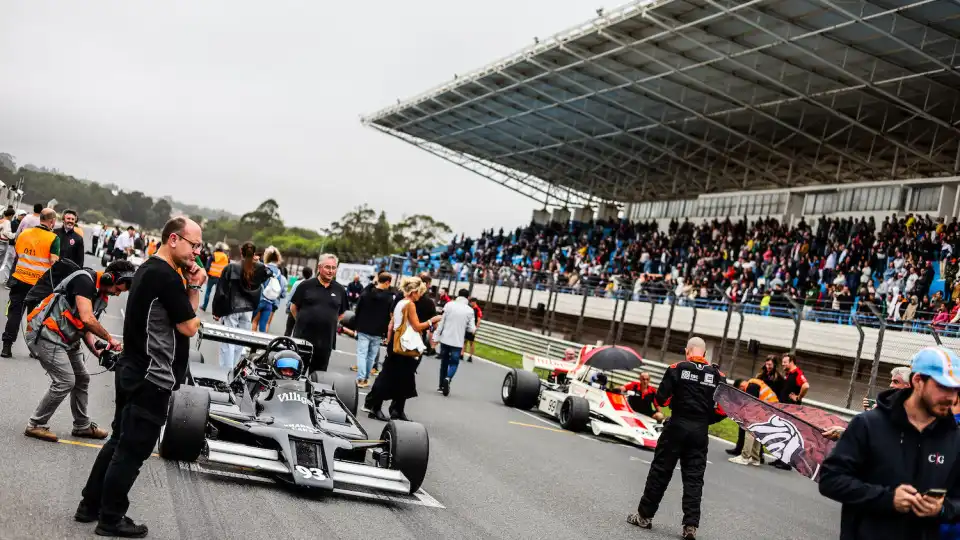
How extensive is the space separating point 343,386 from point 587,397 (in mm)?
5343

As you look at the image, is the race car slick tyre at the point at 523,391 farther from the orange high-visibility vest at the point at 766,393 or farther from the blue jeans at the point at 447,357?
the orange high-visibility vest at the point at 766,393

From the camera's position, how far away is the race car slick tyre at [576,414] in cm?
1372

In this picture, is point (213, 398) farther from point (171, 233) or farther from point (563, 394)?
point (563, 394)

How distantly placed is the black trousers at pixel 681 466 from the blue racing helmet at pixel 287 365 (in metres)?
3.05

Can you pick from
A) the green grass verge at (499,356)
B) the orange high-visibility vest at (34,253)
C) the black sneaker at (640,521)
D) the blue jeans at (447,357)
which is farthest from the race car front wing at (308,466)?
the green grass verge at (499,356)

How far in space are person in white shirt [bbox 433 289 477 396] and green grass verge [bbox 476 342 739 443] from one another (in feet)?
14.9

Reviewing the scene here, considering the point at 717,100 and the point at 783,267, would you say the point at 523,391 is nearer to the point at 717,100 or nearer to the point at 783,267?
the point at 783,267

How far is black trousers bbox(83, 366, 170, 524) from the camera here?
522cm

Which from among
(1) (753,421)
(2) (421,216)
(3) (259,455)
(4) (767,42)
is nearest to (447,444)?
(3) (259,455)

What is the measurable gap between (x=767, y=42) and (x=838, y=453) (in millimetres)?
25481

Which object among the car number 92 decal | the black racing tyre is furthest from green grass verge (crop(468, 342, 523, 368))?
the car number 92 decal

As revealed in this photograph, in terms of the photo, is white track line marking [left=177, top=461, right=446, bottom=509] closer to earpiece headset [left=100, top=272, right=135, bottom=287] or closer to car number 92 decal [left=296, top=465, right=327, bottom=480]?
car number 92 decal [left=296, top=465, right=327, bottom=480]

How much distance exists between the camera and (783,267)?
3034 cm

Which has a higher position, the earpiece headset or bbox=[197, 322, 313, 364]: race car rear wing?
the earpiece headset
